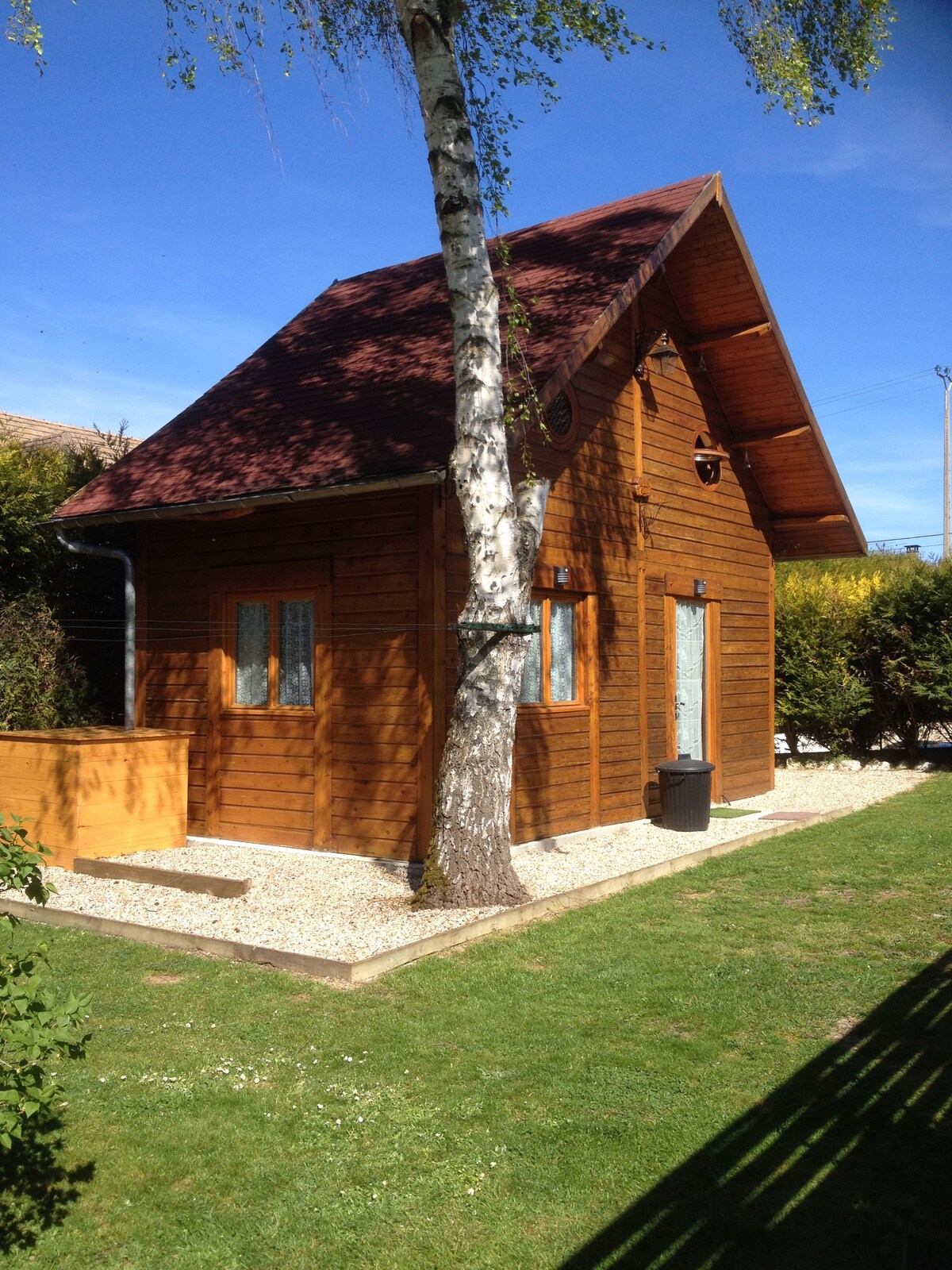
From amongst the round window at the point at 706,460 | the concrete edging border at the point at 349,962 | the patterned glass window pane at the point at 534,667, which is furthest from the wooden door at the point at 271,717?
the round window at the point at 706,460

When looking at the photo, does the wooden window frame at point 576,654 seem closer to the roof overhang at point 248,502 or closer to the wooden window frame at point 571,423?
the wooden window frame at point 571,423

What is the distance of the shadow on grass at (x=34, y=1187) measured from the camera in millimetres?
3361

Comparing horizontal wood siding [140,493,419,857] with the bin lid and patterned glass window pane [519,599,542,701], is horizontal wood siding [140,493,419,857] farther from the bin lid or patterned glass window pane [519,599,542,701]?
the bin lid

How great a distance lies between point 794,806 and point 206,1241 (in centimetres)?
1073

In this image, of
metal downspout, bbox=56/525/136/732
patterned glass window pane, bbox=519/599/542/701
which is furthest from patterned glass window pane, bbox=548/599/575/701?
metal downspout, bbox=56/525/136/732

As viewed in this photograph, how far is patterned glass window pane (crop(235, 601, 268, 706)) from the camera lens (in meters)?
10.4

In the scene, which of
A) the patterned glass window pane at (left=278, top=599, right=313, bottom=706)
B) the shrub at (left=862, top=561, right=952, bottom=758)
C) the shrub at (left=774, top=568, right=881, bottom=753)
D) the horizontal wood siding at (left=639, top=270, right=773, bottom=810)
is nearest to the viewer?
the patterned glass window pane at (left=278, top=599, right=313, bottom=706)

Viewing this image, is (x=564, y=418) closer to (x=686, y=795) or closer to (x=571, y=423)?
(x=571, y=423)

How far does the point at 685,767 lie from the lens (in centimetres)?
1116

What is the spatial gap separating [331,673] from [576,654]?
252cm

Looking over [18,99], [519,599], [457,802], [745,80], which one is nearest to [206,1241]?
[457,802]

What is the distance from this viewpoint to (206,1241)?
333 cm

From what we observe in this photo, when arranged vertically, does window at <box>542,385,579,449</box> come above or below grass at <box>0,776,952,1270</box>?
above

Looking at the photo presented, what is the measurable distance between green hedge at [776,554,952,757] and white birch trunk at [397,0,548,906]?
1057cm
